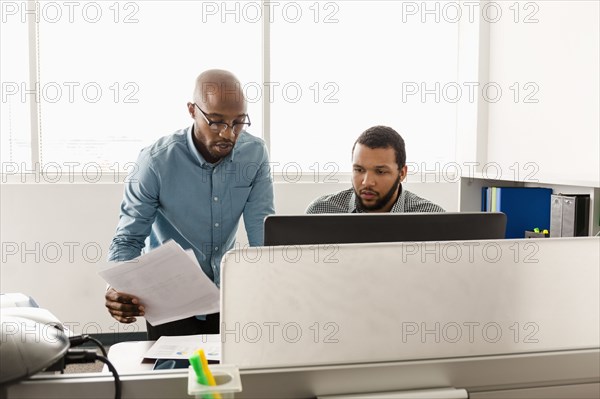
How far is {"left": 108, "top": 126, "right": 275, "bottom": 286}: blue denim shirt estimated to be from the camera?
6.96 ft

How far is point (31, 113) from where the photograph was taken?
3486 millimetres

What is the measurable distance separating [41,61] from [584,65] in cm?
297

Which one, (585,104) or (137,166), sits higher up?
(585,104)

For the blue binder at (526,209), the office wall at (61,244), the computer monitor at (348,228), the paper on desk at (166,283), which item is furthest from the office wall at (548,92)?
the office wall at (61,244)

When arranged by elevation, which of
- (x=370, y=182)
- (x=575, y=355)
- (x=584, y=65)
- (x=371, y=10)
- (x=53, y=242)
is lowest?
(x=53, y=242)

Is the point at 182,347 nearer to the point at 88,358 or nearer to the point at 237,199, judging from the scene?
the point at 88,358

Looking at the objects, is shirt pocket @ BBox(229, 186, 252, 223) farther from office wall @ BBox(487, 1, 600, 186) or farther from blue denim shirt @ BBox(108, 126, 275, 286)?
office wall @ BBox(487, 1, 600, 186)

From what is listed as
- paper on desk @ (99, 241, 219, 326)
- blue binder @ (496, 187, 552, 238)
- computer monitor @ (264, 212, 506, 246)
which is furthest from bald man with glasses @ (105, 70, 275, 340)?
blue binder @ (496, 187, 552, 238)

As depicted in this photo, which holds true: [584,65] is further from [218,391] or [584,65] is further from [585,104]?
[218,391]

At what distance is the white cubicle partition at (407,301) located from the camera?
0.72 metres

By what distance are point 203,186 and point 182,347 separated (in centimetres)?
89

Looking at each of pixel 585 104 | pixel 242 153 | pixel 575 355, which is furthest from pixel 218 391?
pixel 585 104

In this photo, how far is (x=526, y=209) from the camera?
2.78 m

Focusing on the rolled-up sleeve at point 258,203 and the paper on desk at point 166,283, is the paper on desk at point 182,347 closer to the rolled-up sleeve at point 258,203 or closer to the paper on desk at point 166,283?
the paper on desk at point 166,283
